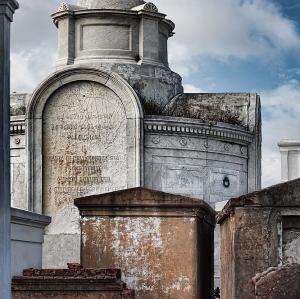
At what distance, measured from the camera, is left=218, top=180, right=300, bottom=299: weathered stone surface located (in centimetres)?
1091

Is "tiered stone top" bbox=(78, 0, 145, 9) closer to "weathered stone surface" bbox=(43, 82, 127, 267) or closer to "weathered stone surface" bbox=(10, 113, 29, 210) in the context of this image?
"weathered stone surface" bbox=(43, 82, 127, 267)

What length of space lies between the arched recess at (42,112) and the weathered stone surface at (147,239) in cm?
788

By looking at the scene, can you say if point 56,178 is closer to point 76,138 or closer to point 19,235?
point 76,138

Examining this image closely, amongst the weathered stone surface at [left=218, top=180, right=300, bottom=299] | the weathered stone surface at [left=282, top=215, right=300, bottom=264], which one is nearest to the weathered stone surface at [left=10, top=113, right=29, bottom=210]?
the weathered stone surface at [left=218, top=180, right=300, bottom=299]

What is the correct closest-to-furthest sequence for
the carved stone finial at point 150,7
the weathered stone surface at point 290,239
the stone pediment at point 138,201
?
the weathered stone surface at point 290,239, the stone pediment at point 138,201, the carved stone finial at point 150,7

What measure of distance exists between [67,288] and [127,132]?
10.6m

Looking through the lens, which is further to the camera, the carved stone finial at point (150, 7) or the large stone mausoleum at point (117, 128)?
the carved stone finial at point (150, 7)

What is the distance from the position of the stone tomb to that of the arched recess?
0.02 meters

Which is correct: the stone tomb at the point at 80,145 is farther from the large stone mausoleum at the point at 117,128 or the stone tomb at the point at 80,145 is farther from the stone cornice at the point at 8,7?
the stone cornice at the point at 8,7

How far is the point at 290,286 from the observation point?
587cm

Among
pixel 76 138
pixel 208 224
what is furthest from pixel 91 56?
pixel 208 224

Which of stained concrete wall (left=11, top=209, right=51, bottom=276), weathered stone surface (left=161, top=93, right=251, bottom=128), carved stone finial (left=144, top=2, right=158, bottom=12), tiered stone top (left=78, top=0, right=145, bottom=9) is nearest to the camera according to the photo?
stained concrete wall (left=11, top=209, right=51, bottom=276)

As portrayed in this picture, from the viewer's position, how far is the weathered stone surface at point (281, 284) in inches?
231

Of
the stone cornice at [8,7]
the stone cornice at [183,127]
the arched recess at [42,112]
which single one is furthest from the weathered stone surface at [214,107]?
the stone cornice at [8,7]
